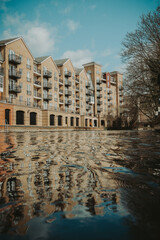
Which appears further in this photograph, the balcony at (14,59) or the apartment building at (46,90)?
the balcony at (14,59)

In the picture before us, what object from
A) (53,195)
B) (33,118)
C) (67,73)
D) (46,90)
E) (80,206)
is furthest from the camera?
(67,73)

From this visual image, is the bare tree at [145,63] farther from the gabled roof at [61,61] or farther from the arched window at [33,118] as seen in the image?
the gabled roof at [61,61]

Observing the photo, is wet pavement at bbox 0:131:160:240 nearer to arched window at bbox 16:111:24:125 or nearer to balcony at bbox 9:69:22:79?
arched window at bbox 16:111:24:125

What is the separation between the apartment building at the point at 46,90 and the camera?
31.6 m

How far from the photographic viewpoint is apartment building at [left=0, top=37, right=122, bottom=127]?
104 feet

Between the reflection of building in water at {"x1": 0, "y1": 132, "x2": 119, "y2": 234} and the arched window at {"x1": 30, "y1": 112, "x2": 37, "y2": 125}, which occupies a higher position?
the arched window at {"x1": 30, "y1": 112, "x2": 37, "y2": 125}

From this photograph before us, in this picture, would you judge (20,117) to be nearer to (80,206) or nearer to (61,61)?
(61,61)

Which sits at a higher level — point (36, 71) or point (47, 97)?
point (36, 71)

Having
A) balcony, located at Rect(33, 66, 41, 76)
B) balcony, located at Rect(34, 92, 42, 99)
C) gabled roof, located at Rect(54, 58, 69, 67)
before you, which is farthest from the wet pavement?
gabled roof, located at Rect(54, 58, 69, 67)

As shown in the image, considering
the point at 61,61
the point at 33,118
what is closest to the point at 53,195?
the point at 33,118

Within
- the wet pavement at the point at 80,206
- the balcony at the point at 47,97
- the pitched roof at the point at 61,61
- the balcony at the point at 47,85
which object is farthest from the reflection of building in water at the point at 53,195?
the pitched roof at the point at 61,61

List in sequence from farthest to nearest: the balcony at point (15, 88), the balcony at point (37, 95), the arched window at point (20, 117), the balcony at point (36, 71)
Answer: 1. the balcony at point (36, 71)
2. the balcony at point (37, 95)
3. the balcony at point (15, 88)
4. the arched window at point (20, 117)

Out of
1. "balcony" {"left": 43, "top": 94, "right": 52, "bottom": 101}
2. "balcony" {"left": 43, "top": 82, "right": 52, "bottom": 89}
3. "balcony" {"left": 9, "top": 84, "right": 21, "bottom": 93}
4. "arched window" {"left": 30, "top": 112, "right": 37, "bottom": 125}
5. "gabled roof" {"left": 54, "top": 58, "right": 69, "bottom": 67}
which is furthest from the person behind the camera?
"gabled roof" {"left": 54, "top": 58, "right": 69, "bottom": 67}

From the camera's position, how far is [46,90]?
4262cm
